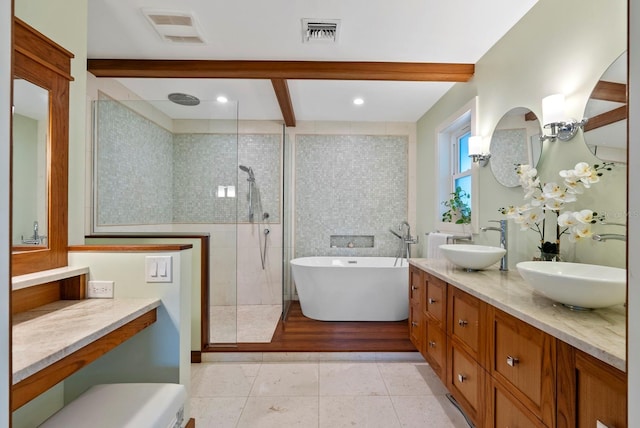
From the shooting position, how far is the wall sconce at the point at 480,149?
236 centimetres

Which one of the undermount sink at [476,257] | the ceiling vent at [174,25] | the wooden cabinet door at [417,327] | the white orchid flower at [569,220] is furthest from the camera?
the wooden cabinet door at [417,327]

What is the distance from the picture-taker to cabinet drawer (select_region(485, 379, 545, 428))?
111cm

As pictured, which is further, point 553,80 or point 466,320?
point 553,80

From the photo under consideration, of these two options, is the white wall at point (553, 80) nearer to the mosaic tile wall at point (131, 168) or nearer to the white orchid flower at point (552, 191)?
the white orchid flower at point (552, 191)

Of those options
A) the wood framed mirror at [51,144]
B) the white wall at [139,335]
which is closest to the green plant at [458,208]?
the white wall at [139,335]

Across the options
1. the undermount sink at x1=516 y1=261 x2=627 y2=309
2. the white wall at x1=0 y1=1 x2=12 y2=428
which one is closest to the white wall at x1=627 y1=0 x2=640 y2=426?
the undermount sink at x1=516 y1=261 x2=627 y2=309

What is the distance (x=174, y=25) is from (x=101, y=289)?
1698mm

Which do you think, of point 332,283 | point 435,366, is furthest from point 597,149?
point 332,283

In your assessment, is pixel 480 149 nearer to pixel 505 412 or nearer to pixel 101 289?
pixel 505 412

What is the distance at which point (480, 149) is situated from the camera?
2.38 metres

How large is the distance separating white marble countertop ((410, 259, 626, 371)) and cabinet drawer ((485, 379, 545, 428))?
0.34 m

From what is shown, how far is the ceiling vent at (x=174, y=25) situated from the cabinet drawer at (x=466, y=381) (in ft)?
8.37

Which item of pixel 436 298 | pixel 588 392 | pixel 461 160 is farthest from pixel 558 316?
pixel 461 160

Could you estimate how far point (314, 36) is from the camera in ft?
6.91
